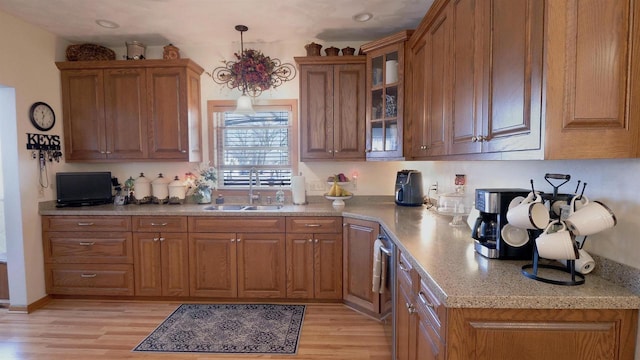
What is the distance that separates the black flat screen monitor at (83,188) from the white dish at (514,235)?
363 centimetres

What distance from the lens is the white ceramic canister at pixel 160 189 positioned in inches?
133

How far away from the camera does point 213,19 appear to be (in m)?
2.81

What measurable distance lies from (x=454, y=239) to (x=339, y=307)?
150 centimetres

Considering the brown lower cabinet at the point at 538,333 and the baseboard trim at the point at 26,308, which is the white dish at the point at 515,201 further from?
the baseboard trim at the point at 26,308

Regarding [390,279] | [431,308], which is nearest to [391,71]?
[390,279]

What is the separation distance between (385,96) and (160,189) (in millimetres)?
2510

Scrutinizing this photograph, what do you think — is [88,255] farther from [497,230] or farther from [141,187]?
[497,230]

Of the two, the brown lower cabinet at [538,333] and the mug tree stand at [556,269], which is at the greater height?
the mug tree stand at [556,269]

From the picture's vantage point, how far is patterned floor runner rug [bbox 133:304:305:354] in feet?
7.47

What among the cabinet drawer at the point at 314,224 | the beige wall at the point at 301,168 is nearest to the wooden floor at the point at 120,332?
the beige wall at the point at 301,168

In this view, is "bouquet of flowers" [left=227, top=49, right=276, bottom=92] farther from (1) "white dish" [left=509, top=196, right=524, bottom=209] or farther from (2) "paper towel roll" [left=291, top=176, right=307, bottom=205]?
(1) "white dish" [left=509, top=196, right=524, bottom=209]

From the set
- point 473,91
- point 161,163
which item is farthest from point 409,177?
point 161,163

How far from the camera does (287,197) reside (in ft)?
11.5

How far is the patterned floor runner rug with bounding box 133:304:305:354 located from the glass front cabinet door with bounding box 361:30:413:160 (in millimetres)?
1646
